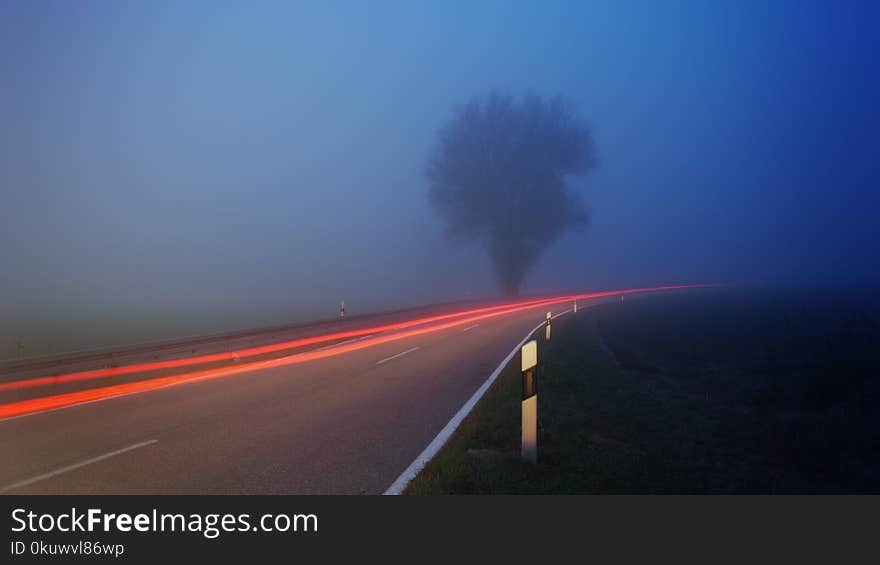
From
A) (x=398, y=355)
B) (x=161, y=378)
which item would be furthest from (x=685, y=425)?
(x=161, y=378)

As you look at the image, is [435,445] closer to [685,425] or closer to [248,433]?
[248,433]

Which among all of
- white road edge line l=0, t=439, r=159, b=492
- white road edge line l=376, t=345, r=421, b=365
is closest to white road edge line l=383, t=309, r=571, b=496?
white road edge line l=0, t=439, r=159, b=492

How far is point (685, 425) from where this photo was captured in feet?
25.5

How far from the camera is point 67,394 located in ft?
33.8

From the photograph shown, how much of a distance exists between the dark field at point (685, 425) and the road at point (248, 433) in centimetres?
84

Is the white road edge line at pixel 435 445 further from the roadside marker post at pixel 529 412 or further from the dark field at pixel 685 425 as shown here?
the roadside marker post at pixel 529 412

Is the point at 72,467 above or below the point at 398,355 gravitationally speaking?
above

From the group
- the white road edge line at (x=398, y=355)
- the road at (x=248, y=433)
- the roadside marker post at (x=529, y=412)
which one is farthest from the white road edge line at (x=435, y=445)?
the white road edge line at (x=398, y=355)

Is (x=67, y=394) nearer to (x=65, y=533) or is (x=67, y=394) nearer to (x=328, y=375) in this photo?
(x=328, y=375)

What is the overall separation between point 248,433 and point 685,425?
6453 millimetres

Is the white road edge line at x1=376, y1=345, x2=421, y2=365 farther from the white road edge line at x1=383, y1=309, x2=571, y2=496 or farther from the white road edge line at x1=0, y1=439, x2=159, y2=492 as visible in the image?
the white road edge line at x1=0, y1=439, x2=159, y2=492

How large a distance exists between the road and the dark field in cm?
84

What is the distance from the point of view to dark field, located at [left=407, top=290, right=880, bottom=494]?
5.20 metres

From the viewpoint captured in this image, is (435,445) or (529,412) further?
(435,445)
